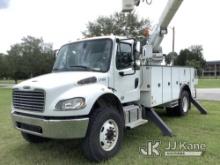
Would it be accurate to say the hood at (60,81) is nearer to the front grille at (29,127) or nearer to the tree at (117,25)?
the front grille at (29,127)

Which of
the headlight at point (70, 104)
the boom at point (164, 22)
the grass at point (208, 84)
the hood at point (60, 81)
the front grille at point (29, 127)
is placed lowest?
the grass at point (208, 84)

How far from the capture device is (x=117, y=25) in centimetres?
2903

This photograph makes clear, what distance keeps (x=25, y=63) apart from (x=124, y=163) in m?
39.1

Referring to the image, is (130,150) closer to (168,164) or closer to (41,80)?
(168,164)

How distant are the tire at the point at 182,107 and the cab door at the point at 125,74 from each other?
3.28 metres

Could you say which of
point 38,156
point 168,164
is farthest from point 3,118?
point 168,164

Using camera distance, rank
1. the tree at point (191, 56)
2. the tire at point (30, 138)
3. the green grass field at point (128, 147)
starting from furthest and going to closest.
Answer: the tree at point (191, 56) → the tire at point (30, 138) → the green grass field at point (128, 147)

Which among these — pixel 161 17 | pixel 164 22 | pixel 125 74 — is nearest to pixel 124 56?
pixel 125 74

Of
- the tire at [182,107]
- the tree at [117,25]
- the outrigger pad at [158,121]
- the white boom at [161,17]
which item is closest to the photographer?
the outrigger pad at [158,121]

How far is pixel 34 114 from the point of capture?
5.05m

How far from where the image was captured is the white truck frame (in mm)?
4832

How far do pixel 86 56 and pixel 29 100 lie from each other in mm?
1533

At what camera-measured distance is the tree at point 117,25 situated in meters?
28.7

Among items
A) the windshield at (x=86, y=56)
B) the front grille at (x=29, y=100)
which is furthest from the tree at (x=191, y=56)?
the front grille at (x=29, y=100)
